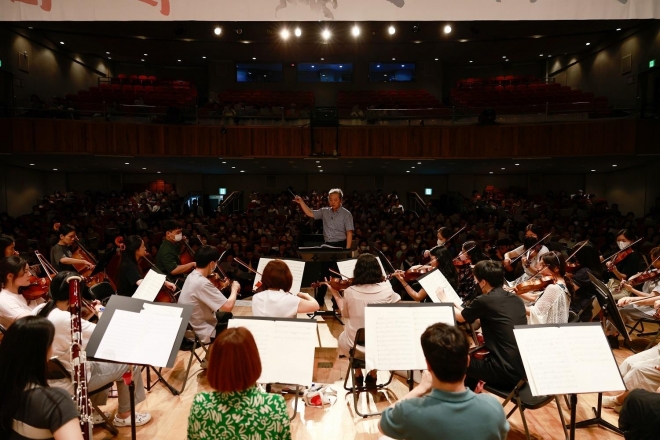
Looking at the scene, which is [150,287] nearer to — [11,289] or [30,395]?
[11,289]

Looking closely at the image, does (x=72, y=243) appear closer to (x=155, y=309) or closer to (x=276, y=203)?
(x=155, y=309)

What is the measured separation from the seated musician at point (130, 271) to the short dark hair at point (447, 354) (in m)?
3.62

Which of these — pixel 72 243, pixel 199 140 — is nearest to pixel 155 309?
pixel 72 243

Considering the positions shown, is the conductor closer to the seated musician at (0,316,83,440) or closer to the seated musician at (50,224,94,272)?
the seated musician at (50,224,94,272)

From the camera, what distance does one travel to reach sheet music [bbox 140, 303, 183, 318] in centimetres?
320

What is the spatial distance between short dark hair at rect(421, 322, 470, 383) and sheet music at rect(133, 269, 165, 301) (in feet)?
9.65

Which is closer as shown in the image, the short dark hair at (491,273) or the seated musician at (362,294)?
the short dark hair at (491,273)

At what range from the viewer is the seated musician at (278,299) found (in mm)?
3881

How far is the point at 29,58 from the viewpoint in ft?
48.1

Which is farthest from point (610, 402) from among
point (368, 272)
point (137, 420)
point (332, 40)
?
point (332, 40)

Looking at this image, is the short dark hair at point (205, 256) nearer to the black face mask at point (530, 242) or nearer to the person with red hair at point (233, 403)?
the person with red hair at point (233, 403)

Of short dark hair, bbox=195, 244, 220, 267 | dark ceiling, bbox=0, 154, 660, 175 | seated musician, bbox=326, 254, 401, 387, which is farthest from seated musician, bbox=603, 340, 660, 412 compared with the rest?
dark ceiling, bbox=0, 154, 660, 175

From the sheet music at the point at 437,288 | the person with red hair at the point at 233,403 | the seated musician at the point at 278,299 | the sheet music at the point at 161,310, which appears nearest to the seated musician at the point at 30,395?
the person with red hair at the point at 233,403

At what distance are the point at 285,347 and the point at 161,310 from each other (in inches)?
31.9
